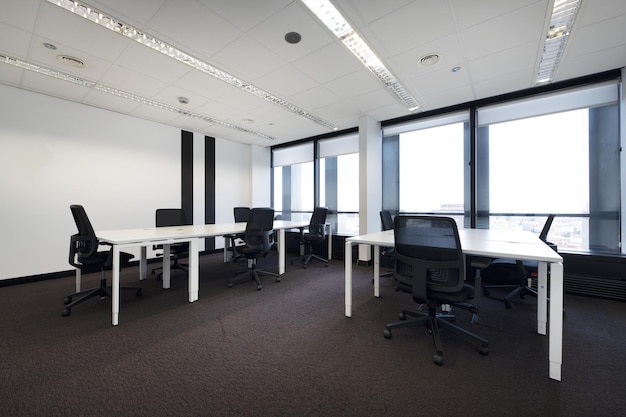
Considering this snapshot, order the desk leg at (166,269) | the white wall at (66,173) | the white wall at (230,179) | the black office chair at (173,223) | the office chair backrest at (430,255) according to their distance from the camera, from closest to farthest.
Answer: the office chair backrest at (430,255) < the desk leg at (166,269) < the white wall at (66,173) < the black office chair at (173,223) < the white wall at (230,179)

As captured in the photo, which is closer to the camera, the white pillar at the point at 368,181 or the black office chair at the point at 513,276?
the black office chair at the point at 513,276

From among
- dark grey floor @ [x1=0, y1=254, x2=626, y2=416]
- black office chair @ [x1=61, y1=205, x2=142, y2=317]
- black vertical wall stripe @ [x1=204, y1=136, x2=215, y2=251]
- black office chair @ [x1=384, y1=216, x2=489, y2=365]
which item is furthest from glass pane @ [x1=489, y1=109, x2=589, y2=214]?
black vertical wall stripe @ [x1=204, y1=136, x2=215, y2=251]

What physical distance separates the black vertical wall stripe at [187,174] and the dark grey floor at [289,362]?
2.92 m

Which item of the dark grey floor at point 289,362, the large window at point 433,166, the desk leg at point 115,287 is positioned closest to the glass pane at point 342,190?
the large window at point 433,166

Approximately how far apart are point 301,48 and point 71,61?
9.11 feet

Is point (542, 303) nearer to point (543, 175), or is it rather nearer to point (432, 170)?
point (543, 175)

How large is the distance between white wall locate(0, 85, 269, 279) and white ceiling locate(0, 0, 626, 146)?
15.1 inches

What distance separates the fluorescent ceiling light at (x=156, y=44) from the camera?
2.18 metres

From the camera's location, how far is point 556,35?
2.53 metres

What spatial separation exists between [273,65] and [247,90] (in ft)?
2.81

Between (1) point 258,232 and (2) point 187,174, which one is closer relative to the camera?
(1) point 258,232

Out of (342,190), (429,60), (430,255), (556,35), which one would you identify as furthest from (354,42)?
(342,190)

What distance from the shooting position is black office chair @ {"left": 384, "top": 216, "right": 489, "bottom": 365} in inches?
70.1

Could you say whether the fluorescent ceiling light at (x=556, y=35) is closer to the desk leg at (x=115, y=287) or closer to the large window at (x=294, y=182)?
the large window at (x=294, y=182)
